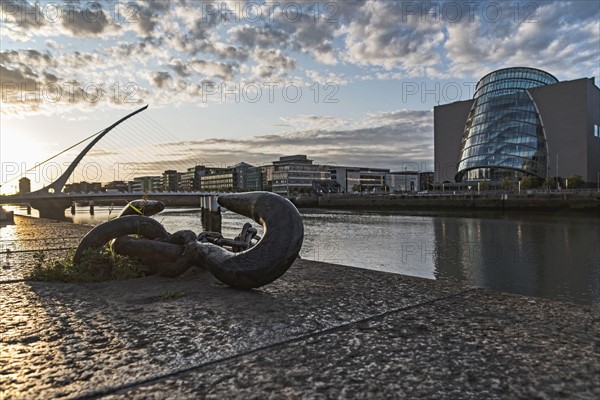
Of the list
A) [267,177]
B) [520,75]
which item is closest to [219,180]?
[267,177]

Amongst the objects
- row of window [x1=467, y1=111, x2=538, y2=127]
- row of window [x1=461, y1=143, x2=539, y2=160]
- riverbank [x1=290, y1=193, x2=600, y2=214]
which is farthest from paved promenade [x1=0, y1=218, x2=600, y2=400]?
row of window [x1=467, y1=111, x2=538, y2=127]

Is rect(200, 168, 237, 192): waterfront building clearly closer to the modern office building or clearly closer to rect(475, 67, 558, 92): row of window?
the modern office building

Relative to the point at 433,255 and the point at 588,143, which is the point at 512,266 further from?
the point at 588,143

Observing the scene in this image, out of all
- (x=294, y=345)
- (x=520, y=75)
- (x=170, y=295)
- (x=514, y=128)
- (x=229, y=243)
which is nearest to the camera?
(x=294, y=345)

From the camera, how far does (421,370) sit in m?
2.66

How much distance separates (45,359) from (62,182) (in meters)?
60.9

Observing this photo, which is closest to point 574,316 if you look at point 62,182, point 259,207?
point 259,207

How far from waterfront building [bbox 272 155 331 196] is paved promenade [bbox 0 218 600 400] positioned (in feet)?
383

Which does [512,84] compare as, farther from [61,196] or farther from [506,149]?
[61,196]

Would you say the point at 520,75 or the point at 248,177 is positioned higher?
the point at 520,75

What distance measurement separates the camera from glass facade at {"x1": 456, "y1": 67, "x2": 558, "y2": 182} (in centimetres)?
7775

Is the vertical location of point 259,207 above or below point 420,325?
above

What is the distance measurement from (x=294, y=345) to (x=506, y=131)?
86.9 meters

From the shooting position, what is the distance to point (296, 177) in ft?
423
